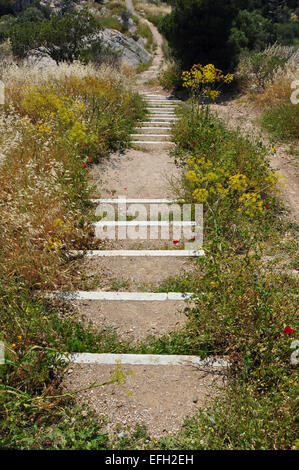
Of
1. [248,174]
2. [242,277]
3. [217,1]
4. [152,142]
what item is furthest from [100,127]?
[217,1]

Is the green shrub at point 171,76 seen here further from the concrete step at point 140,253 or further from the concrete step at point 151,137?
the concrete step at point 140,253

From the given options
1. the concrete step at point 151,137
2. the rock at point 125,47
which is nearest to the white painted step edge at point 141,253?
the concrete step at point 151,137

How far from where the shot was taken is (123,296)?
10.7ft

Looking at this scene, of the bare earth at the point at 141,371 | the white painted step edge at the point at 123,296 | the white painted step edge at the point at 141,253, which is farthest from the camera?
→ the white painted step edge at the point at 141,253

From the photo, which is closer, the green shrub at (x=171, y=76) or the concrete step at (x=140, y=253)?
the concrete step at (x=140, y=253)

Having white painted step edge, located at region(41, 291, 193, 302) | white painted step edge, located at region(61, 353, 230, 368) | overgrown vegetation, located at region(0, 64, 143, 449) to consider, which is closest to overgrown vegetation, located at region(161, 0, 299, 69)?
overgrown vegetation, located at region(0, 64, 143, 449)

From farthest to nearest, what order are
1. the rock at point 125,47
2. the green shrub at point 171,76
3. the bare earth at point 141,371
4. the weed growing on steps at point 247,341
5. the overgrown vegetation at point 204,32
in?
the rock at point 125,47
the green shrub at point 171,76
the overgrown vegetation at point 204,32
the bare earth at point 141,371
the weed growing on steps at point 247,341

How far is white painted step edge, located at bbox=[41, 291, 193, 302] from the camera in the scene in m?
3.21

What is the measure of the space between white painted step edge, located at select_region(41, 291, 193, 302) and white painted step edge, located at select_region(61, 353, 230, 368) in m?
0.68

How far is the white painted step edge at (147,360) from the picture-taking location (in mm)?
2584

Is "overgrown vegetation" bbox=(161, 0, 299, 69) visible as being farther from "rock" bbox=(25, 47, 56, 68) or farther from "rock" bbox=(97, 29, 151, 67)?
"rock" bbox=(25, 47, 56, 68)

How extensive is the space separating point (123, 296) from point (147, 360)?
2.66 feet

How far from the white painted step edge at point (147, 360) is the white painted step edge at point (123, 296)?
2.22ft

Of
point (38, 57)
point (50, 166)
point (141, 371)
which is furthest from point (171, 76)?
point (141, 371)
